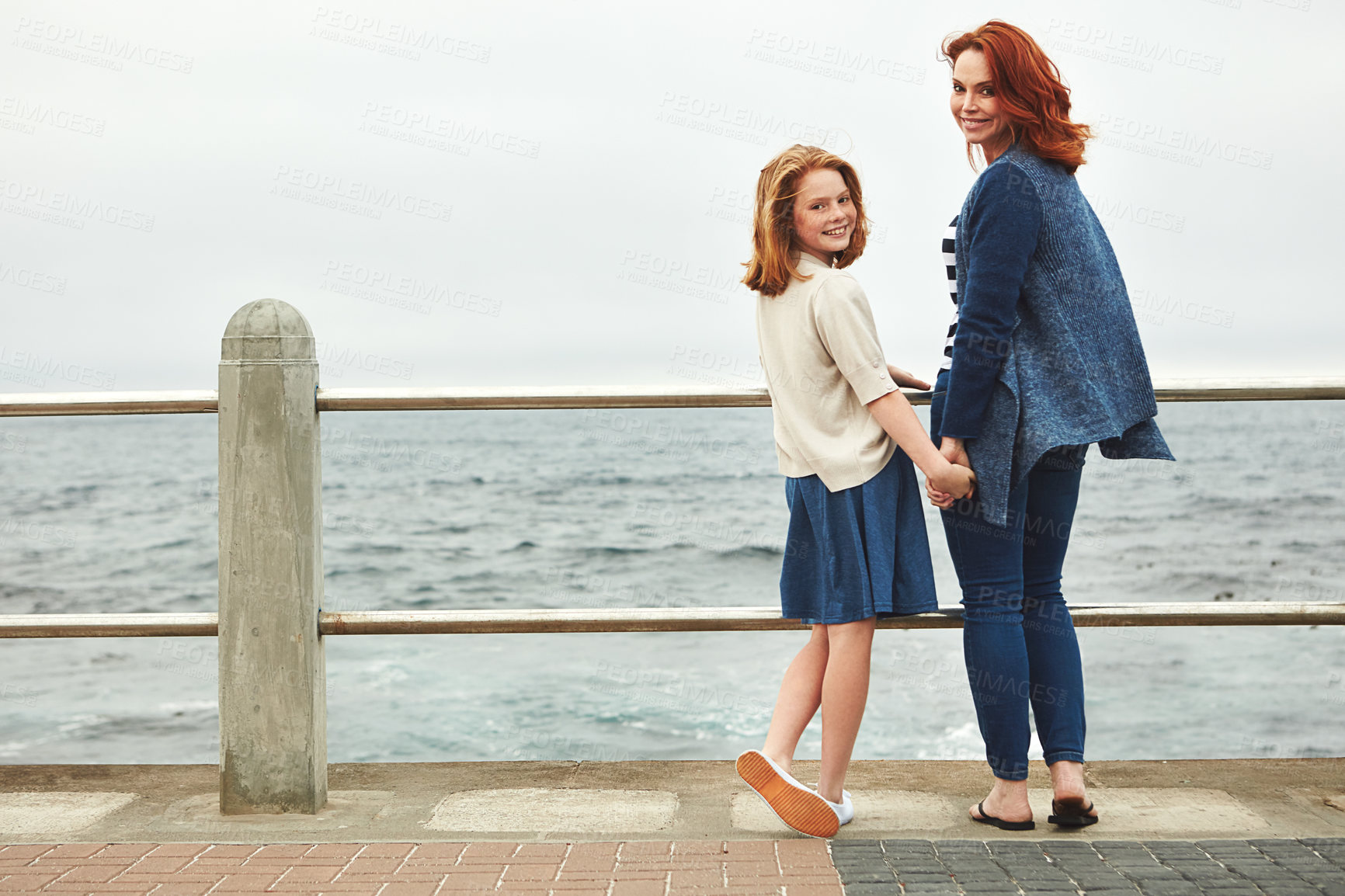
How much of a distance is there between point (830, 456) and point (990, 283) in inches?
19.3

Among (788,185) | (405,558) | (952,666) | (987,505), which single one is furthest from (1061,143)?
(405,558)

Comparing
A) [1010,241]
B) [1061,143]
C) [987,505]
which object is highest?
[1061,143]

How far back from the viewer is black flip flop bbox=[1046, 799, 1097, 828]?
2375 mm

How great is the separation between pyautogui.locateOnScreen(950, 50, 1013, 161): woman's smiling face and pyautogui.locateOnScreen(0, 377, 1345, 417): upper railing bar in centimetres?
59

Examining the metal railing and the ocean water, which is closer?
the metal railing

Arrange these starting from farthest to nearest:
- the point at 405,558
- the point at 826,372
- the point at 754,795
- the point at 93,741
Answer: the point at 405,558, the point at 93,741, the point at 754,795, the point at 826,372

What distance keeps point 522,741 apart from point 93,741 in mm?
2804

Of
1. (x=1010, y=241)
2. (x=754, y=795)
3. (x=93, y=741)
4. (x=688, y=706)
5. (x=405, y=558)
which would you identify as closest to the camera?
(x=1010, y=241)

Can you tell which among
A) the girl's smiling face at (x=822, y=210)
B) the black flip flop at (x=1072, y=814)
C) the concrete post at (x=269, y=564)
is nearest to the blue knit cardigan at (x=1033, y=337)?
the girl's smiling face at (x=822, y=210)

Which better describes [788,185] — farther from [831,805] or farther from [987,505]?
[831,805]

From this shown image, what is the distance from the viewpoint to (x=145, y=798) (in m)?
2.76

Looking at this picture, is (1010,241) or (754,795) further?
(754,795)

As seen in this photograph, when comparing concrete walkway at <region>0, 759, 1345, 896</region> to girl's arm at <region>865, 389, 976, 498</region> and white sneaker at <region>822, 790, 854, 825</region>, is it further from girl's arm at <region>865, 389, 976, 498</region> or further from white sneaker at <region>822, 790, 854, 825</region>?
girl's arm at <region>865, 389, 976, 498</region>

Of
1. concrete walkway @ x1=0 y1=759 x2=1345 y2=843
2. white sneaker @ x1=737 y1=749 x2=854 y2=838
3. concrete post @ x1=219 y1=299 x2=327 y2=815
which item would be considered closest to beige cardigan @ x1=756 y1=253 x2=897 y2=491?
white sneaker @ x1=737 y1=749 x2=854 y2=838
